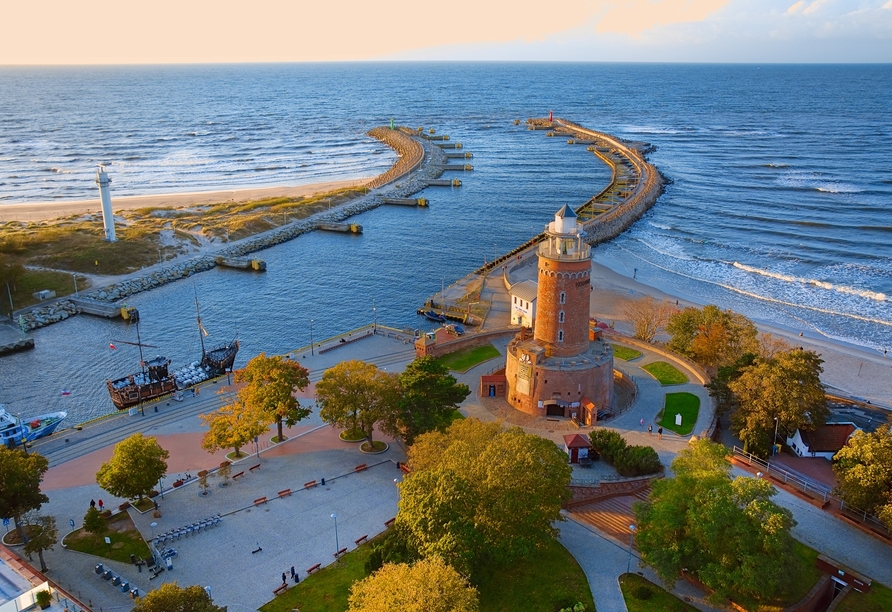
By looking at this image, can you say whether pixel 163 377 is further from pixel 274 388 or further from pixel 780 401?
pixel 780 401

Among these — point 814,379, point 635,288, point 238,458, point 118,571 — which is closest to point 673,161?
point 635,288

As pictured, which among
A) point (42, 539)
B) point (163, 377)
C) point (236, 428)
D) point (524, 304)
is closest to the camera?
point (42, 539)

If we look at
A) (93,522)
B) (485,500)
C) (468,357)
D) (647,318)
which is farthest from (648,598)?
(647,318)

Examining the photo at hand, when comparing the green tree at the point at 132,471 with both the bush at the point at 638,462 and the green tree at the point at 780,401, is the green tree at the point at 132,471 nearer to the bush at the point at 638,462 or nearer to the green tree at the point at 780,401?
the bush at the point at 638,462

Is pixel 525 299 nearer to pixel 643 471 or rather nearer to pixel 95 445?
pixel 643 471

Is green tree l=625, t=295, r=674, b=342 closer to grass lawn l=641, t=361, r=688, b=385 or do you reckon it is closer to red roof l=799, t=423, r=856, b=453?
grass lawn l=641, t=361, r=688, b=385

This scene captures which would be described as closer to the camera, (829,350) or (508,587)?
(508,587)

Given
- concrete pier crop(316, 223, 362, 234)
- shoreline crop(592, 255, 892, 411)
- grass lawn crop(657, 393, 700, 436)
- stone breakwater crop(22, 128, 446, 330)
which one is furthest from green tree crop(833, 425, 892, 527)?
concrete pier crop(316, 223, 362, 234)

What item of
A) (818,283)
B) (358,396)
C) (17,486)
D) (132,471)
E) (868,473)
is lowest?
(818,283)

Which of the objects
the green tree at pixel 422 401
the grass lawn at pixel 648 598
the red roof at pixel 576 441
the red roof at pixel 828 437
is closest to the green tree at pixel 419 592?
the grass lawn at pixel 648 598
